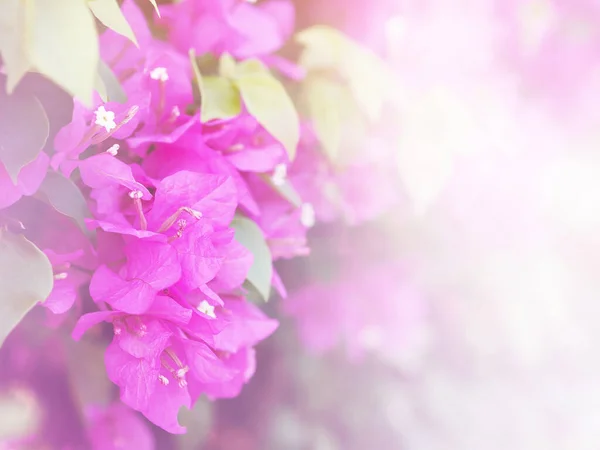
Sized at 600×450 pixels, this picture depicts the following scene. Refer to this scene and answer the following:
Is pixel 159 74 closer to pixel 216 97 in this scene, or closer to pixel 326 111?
pixel 216 97

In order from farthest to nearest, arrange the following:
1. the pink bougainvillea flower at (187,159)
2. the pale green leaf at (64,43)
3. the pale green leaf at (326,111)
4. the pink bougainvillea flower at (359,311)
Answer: the pink bougainvillea flower at (359,311), the pale green leaf at (326,111), the pink bougainvillea flower at (187,159), the pale green leaf at (64,43)

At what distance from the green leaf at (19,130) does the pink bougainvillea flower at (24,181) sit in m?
0.01

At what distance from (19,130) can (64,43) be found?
6 cm

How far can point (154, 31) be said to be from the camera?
491 mm

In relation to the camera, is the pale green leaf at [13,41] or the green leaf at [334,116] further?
the green leaf at [334,116]

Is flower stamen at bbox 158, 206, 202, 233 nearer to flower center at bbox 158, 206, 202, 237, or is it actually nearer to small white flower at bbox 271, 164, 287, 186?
flower center at bbox 158, 206, 202, 237

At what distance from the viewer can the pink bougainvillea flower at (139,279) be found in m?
0.34

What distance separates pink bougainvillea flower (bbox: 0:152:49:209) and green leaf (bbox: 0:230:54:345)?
0.02 meters

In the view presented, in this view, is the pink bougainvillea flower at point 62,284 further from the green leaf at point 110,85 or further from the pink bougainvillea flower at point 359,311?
the pink bougainvillea flower at point 359,311

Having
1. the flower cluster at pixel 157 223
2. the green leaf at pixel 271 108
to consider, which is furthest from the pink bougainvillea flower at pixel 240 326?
the green leaf at pixel 271 108

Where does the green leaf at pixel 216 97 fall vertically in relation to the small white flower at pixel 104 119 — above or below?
below

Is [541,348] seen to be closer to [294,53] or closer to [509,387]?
[509,387]

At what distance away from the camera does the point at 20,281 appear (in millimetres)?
316

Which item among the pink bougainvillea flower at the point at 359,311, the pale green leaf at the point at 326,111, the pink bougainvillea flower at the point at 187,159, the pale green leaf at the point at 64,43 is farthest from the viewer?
the pink bougainvillea flower at the point at 359,311
